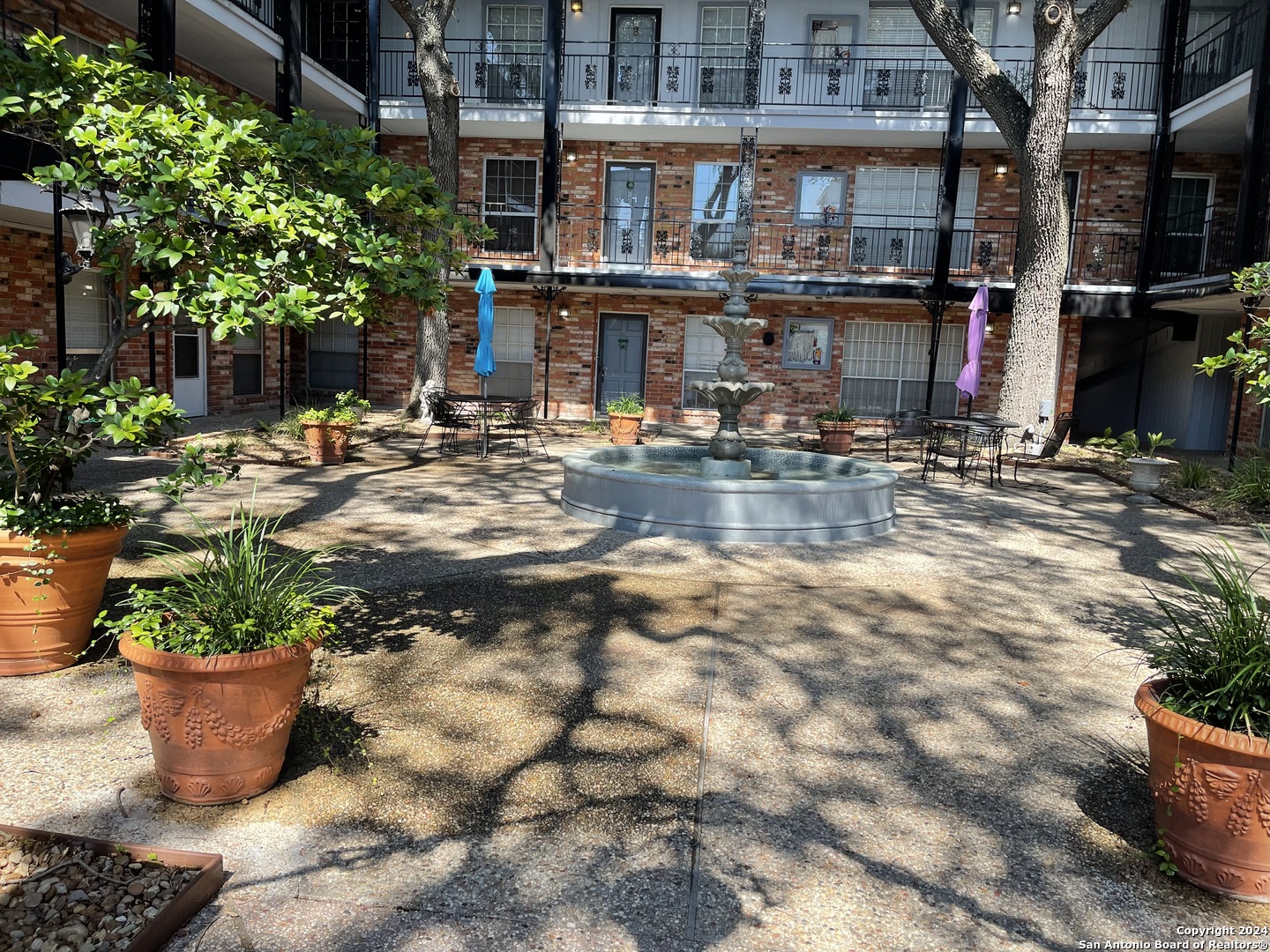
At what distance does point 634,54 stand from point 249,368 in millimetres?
9945

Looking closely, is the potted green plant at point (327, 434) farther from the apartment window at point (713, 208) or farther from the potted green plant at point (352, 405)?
the apartment window at point (713, 208)

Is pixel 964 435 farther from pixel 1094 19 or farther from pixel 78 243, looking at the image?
pixel 78 243

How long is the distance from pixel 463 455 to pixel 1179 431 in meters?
14.1

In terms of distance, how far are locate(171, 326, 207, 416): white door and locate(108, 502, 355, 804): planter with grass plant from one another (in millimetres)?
12564

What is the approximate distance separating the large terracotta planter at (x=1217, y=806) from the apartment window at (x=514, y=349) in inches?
669

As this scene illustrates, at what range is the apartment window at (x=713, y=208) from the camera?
18.0 metres

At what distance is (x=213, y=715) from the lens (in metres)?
3.09

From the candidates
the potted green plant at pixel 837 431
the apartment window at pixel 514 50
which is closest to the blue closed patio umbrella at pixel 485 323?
the potted green plant at pixel 837 431

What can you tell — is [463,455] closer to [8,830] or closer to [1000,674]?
[1000,674]

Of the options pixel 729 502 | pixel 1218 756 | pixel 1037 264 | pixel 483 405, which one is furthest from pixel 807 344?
pixel 1218 756

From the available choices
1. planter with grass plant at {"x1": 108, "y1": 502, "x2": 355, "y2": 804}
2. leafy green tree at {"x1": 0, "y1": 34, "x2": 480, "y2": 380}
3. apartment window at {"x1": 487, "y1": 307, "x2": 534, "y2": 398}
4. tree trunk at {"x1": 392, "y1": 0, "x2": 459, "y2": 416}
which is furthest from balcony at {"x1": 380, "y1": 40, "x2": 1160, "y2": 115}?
planter with grass plant at {"x1": 108, "y1": 502, "x2": 355, "y2": 804}

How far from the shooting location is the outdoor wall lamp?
191 inches

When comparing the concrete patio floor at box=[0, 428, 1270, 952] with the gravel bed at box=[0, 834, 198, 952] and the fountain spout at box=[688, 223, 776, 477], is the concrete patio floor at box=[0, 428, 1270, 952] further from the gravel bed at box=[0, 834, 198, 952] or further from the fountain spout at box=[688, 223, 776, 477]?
the fountain spout at box=[688, 223, 776, 477]

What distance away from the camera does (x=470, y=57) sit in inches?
728
